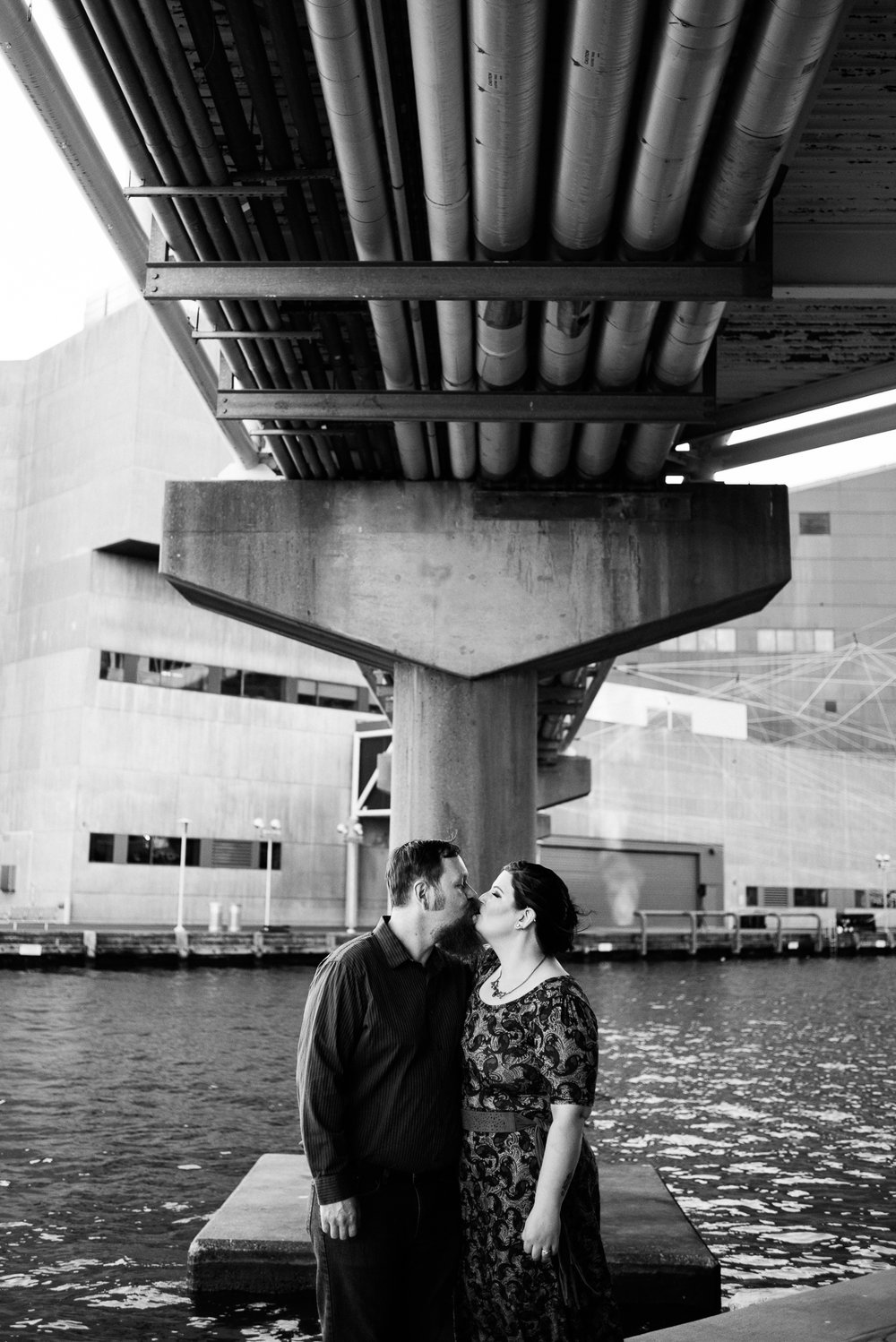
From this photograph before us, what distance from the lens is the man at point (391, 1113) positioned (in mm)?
3949

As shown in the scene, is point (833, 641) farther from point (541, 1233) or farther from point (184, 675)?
point (541, 1233)

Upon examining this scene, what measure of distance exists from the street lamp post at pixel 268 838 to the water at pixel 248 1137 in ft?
67.7

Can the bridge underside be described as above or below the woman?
above

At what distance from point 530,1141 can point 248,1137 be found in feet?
30.1

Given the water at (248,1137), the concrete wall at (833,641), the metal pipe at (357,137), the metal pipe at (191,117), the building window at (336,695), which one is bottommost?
the water at (248,1137)

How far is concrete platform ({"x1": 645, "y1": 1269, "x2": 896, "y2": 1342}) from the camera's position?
4.07 metres

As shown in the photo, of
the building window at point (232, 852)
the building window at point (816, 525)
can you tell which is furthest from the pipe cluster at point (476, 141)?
the building window at point (816, 525)

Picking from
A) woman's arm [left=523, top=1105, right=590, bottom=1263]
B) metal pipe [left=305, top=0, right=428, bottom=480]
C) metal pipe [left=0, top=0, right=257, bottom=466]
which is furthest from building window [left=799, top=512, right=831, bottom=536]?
woman's arm [left=523, top=1105, right=590, bottom=1263]

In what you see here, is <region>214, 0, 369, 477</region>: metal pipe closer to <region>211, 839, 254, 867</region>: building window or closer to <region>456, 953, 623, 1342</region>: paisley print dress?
<region>456, 953, 623, 1342</region>: paisley print dress

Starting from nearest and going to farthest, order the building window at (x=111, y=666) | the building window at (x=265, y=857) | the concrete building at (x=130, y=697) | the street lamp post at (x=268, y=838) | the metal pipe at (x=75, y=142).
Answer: the metal pipe at (x=75, y=142)
the street lamp post at (x=268, y=838)
the concrete building at (x=130, y=697)
the building window at (x=111, y=666)
the building window at (x=265, y=857)

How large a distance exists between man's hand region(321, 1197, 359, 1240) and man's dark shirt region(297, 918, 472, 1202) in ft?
0.28

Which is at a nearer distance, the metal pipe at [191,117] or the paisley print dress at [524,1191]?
the paisley print dress at [524,1191]

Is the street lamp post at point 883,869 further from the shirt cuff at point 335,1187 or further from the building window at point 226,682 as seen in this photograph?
the shirt cuff at point 335,1187

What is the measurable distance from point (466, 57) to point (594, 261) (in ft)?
4.96
